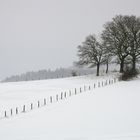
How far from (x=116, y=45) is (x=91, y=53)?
20.5ft

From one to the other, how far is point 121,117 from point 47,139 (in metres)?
6.86

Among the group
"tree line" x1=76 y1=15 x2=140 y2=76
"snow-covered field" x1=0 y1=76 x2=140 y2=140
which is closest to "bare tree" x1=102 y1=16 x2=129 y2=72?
"tree line" x1=76 y1=15 x2=140 y2=76

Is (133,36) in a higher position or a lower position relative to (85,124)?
higher

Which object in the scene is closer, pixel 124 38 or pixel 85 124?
pixel 85 124

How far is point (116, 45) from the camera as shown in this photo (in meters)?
Answer: 68.2

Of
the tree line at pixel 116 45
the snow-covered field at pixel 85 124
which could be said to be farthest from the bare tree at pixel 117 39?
the snow-covered field at pixel 85 124

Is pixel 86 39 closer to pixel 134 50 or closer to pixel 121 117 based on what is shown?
pixel 134 50

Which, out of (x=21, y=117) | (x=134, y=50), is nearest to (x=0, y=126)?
(x=21, y=117)

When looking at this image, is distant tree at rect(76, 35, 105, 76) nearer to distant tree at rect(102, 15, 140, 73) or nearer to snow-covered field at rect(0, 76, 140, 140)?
distant tree at rect(102, 15, 140, 73)

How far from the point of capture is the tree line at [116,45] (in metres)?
67.1

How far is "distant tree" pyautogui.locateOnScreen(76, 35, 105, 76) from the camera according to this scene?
231 ft

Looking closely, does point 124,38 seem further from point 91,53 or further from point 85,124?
point 85,124

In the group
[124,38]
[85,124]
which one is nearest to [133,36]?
[124,38]

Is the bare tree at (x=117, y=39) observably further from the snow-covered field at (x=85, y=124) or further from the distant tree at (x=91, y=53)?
the snow-covered field at (x=85, y=124)
